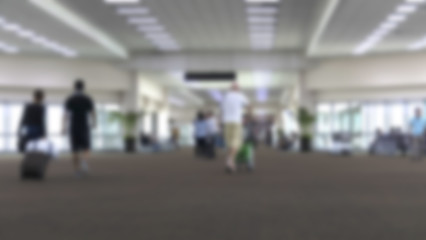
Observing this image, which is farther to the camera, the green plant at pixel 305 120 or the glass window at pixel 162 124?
the glass window at pixel 162 124

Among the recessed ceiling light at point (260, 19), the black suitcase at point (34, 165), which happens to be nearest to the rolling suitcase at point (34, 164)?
the black suitcase at point (34, 165)

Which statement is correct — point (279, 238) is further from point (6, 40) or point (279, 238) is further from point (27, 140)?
point (6, 40)

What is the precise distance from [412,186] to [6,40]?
22.0 metres

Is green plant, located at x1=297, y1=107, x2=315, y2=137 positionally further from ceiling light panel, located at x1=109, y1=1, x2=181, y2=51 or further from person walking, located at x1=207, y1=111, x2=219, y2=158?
person walking, located at x1=207, y1=111, x2=219, y2=158

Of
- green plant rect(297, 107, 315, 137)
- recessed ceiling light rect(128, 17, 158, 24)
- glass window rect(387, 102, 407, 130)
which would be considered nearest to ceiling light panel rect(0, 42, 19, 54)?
recessed ceiling light rect(128, 17, 158, 24)

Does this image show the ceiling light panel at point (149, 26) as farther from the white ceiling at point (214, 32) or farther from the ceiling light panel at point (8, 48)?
the ceiling light panel at point (8, 48)

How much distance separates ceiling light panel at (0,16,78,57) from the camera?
22.8 meters

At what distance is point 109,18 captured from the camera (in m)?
22.4

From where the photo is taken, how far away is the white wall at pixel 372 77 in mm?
31188

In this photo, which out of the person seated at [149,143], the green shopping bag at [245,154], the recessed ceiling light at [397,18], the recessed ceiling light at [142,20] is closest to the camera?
the green shopping bag at [245,154]

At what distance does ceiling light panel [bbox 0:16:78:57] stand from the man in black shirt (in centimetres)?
1216

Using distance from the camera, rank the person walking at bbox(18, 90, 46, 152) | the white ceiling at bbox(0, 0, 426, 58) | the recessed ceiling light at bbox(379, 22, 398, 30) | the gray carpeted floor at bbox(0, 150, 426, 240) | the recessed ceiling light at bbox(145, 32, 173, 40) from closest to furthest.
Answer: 1. the gray carpeted floor at bbox(0, 150, 426, 240)
2. the person walking at bbox(18, 90, 46, 152)
3. the white ceiling at bbox(0, 0, 426, 58)
4. the recessed ceiling light at bbox(379, 22, 398, 30)
5. the recessed ceiling light at bbox(145, 32, 173, 40)

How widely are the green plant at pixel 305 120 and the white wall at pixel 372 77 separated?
1.74m

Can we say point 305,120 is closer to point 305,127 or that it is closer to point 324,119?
point 305,127
